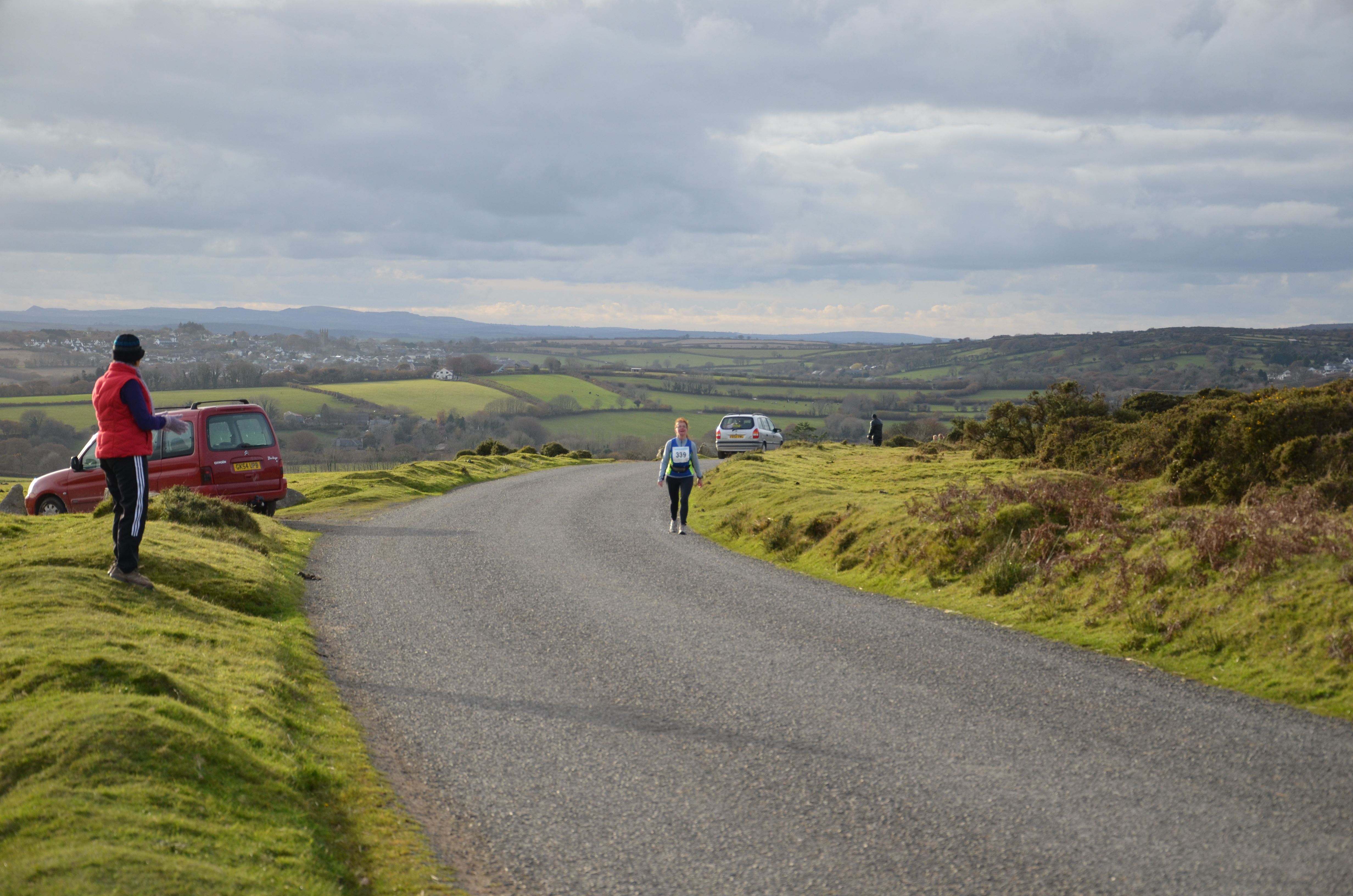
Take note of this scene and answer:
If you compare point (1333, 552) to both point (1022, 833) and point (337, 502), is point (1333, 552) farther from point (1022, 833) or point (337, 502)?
point (337, 502)

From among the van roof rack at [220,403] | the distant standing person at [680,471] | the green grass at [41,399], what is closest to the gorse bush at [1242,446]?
the distant standing person at [680,471]

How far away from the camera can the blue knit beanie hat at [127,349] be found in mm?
9352

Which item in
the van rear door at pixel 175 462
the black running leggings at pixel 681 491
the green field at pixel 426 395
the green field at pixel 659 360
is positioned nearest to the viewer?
the van rear door at pixel 175 462

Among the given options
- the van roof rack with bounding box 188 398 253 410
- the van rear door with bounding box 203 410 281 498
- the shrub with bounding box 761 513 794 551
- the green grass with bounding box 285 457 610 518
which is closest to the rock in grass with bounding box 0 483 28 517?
the green grass with bounding box 285 457 610 518

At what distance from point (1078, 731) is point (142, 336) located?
137463 millimetres

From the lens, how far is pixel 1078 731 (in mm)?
7004

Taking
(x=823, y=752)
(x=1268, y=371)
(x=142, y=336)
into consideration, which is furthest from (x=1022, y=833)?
(x=142, y=336)

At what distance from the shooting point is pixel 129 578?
10.2m

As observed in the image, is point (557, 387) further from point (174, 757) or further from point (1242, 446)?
point (174, 757)

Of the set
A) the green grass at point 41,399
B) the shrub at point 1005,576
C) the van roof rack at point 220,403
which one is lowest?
the green grass at point 41,399

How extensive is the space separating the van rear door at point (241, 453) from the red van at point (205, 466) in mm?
11

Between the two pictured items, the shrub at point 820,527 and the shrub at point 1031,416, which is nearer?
the shrub at point 820,527

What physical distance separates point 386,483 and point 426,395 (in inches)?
3145

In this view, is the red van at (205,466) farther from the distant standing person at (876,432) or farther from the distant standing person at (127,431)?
the distant standing person at (876,432)
